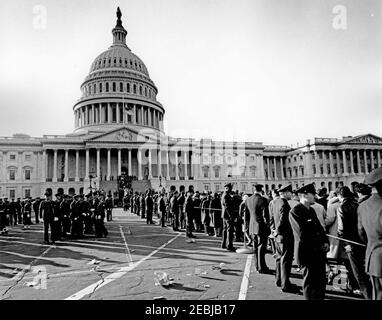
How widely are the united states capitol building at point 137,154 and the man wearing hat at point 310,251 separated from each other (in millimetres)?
48202

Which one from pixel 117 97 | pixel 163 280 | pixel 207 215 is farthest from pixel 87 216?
pixel 117 97

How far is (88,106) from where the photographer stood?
76.0m

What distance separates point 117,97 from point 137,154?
19123 mm

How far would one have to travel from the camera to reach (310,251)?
4.88 metres

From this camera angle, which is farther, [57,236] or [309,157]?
[309,157]

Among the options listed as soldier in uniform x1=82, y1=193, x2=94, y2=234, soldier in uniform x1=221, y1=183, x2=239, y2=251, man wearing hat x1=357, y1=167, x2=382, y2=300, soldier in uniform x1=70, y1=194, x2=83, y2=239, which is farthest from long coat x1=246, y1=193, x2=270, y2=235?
soldier in uniform x1=82, y1=193, x2=94, y2=234

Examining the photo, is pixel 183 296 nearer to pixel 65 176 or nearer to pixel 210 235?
pixel 210 235

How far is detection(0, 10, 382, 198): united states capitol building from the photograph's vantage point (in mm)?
61000

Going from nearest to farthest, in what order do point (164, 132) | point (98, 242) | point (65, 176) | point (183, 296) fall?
1. point (183, 296)
2. point (98, 242)
3. point (65, 176)
4. point (164, 132)

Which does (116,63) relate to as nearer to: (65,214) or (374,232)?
(65,214)

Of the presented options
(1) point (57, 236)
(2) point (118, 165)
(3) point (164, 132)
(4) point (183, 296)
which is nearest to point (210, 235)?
(1) point (57, 236)

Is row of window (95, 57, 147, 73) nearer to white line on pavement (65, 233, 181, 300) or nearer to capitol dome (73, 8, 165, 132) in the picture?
capitol dome (73, 8, 165, 132)
